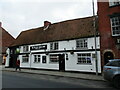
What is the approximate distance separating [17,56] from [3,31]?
18.4 metres

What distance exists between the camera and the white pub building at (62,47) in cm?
1570

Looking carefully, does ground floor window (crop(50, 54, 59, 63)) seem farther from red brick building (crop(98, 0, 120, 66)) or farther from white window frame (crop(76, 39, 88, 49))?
red brick building (crop(98, 0, 120, 66))

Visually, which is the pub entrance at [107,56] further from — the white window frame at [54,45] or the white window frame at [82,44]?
the white window frame at [54,45]

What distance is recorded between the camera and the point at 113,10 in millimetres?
14289

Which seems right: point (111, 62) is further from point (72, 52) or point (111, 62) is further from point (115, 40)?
point (72, 52)

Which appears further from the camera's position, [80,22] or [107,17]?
[80,22]

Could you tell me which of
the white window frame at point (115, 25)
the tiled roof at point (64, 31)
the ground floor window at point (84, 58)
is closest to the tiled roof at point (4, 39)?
the tiled roof at point (64, 31)

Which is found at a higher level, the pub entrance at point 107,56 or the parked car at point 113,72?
the pub entrance at point 107,56

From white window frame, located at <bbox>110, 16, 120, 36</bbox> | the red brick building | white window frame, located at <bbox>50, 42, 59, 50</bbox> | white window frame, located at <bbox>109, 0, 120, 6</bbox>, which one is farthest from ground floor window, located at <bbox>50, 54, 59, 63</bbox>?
white window frame, located at <bbox>109, 0, 120, 6</bbox>

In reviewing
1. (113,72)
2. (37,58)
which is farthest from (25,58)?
(113,72)

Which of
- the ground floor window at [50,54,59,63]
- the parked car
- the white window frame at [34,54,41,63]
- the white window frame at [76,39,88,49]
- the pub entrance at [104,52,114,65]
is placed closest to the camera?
the parked car

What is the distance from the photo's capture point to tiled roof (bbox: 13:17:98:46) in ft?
56.0

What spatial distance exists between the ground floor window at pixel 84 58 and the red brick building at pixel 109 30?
6.02ft

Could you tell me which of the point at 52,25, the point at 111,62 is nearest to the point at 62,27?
the point at 52,25
